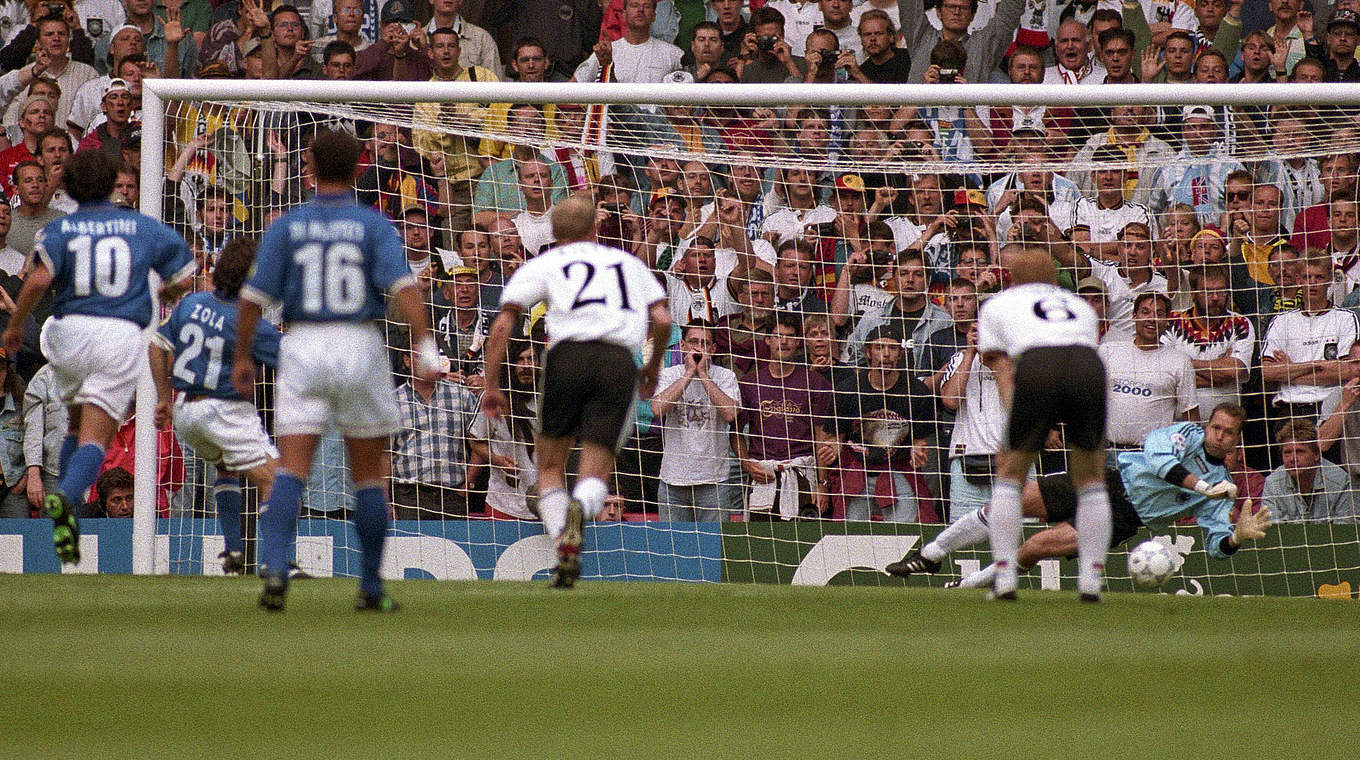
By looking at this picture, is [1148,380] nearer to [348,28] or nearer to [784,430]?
[784,430]

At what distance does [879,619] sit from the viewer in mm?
5699

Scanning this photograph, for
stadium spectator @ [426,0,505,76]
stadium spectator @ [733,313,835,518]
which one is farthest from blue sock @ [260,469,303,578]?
stadium spectator @ [426,0,505,76]

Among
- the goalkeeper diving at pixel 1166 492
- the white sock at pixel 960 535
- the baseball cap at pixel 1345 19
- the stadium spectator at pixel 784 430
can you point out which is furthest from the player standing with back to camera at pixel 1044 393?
the baseball cap at pixel 1345 19

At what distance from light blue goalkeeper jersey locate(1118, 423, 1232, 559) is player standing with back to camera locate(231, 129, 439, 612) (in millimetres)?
5461

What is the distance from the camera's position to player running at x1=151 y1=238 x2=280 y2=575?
27.8ft

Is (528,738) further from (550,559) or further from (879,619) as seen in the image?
(550,559)

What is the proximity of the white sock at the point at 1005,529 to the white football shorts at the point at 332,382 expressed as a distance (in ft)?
9.28

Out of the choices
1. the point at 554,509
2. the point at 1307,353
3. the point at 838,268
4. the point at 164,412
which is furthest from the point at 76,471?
the point at 1307,353

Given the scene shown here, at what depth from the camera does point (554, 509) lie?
261 inches

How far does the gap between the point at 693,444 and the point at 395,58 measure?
502 centimetres

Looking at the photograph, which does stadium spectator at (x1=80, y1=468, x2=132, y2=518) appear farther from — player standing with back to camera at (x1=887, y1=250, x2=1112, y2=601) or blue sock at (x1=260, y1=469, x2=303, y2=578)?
player standing with back to camera at (x1=887, y1=250, x2=1112, y2=601)

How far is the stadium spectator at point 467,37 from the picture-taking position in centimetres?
1334

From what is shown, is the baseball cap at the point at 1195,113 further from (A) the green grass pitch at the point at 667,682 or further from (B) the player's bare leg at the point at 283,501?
(B) the player's bare leg at the point at 283,501

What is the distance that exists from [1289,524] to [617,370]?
5.60 m
